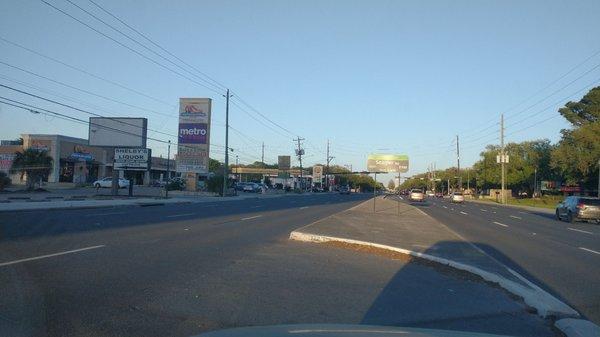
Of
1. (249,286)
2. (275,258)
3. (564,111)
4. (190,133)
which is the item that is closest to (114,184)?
(190,133)

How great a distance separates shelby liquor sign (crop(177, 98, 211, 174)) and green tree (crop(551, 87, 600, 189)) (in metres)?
41.7

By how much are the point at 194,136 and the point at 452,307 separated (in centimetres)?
5973

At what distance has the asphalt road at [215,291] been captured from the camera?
7199 millimetres

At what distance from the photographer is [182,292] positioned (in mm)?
8891

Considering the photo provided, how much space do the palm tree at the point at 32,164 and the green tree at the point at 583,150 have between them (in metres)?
56.4

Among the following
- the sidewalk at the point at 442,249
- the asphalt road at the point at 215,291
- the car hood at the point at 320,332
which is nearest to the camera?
the car hood at the point at 320,332

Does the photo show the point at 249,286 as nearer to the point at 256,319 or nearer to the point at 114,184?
the point at 256,319

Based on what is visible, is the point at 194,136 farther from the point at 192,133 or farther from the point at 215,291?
the point at 215,291

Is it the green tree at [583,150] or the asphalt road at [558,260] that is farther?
the green tree at [583,150]

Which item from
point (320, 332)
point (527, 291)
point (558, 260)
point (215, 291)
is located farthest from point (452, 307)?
point (558, 260)

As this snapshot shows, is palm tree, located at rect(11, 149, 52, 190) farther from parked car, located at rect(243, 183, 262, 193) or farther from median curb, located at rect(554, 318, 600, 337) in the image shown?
median curb, located at rect(554, 318, 600, 337)

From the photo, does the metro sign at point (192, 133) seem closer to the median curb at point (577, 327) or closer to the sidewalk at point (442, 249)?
the sidewalk at point (442, 249)

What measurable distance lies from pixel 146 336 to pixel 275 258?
275 inches


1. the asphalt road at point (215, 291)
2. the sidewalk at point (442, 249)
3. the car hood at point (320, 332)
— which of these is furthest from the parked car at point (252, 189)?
the car hood at point (320, 332)
